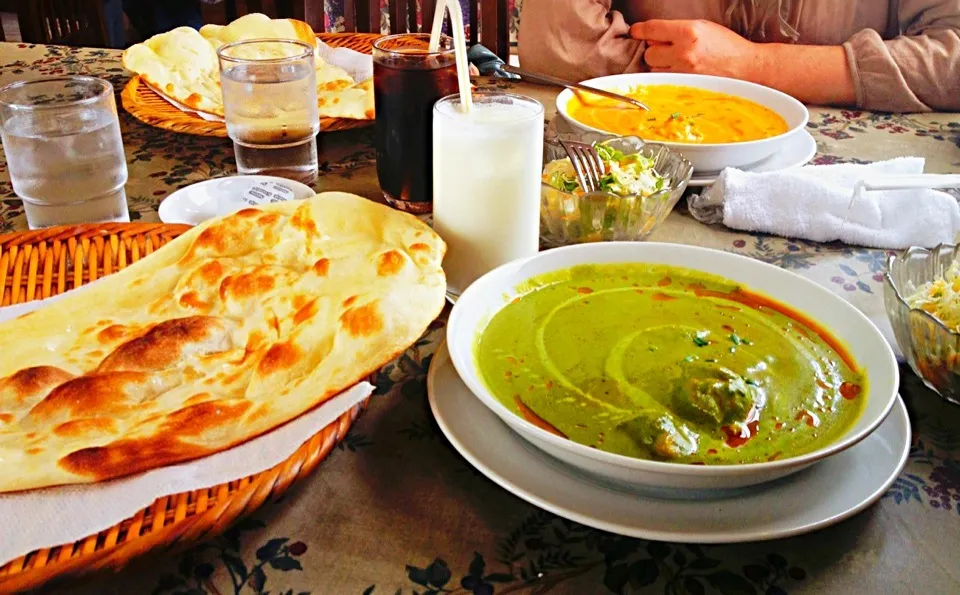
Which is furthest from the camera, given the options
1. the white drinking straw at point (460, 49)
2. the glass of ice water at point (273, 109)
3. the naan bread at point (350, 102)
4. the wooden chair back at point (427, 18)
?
the wooden chair back at point (427, 18)

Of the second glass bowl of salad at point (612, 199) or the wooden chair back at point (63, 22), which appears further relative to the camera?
the wooden chair back at point (63, 22)

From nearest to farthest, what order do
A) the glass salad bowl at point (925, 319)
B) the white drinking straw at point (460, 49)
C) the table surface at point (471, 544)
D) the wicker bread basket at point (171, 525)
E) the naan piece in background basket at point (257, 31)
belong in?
the wicker bread basket at point (171, 525)
the table surface at point (471, 544)
the glass salad bowl at point (925, 319)
the white drinking straw at point (460, 49)
the naan piece in background basket at point (257, 31)

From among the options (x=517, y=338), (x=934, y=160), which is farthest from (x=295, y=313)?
(x=934, y=160)

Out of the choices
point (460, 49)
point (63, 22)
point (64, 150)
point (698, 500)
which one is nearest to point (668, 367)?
point (698, 500)

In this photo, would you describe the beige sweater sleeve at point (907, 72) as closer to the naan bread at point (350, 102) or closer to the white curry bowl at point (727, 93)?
the white curry bowl at point (727, 93)

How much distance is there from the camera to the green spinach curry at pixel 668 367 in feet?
2.88

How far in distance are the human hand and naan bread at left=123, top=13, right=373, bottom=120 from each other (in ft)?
3.00

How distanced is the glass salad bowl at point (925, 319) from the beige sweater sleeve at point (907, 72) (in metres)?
1.12

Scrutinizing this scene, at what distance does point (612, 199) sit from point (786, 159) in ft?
1.99

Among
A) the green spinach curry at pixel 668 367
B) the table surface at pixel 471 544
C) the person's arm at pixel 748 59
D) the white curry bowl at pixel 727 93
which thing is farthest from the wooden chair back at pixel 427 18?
the table surface at pixel 471 544

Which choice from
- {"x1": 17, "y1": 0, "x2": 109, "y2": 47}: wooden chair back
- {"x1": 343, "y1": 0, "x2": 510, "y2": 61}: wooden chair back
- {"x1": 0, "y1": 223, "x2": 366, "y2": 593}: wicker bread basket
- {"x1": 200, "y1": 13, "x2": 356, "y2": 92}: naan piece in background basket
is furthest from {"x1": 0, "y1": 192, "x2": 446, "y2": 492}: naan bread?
{"x1": 17, "y1": 0, "x2": 109, "y2": 47}: wooden chair back

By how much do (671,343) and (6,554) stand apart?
0.76m

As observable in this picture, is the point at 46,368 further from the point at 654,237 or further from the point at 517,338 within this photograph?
the point at 654,237

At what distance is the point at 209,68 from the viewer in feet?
6.90
